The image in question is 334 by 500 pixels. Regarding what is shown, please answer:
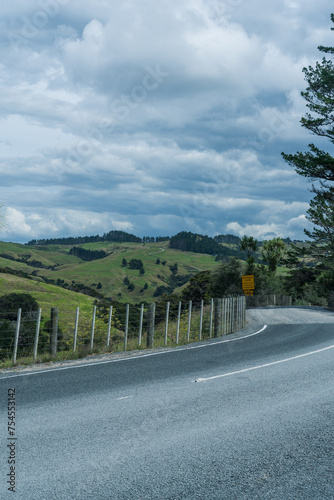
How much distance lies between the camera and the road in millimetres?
4277

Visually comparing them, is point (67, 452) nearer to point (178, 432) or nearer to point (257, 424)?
point (178, 432)

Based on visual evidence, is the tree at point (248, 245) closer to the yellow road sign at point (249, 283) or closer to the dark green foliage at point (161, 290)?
the yellow road sign at point (249, 283)

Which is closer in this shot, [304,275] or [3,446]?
[3,446]

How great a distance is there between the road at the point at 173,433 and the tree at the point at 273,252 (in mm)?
54823

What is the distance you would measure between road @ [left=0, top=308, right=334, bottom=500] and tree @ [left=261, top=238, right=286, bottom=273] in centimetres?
5482

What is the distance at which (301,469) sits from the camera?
4.66m

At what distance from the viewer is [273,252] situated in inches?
2522

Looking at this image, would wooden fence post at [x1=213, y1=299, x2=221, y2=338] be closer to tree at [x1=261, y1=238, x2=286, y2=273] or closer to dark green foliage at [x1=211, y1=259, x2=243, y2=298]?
dark green foliage at [x1=211, y1=259, x2=243, y2=298]

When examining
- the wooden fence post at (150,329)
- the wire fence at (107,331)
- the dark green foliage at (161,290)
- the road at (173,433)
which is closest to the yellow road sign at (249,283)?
the wire fence at (107,331)

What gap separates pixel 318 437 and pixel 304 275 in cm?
6073

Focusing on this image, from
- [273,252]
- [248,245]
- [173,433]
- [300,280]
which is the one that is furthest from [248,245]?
[173,433]

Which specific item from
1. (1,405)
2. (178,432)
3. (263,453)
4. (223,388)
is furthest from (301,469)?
(1,405)

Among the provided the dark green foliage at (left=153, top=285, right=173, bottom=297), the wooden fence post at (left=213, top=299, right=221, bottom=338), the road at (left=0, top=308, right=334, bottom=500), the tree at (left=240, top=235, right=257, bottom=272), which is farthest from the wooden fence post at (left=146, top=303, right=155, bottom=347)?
the dark green foliage at (left=153, top=285, right=173, bottom=297)

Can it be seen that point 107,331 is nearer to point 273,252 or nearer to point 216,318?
point 216,318
